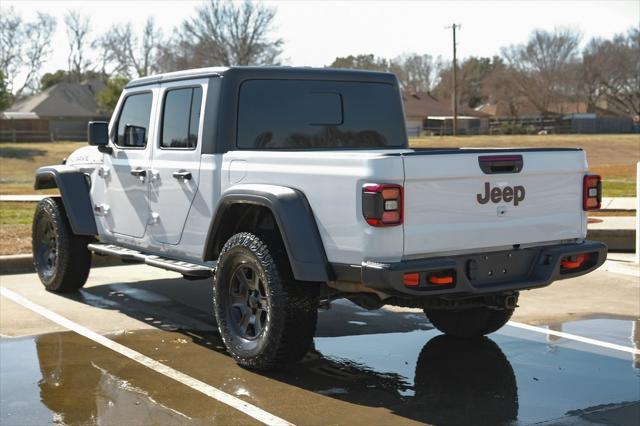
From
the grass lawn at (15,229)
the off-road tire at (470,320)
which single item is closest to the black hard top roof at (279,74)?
the off-road tire at (470,320)

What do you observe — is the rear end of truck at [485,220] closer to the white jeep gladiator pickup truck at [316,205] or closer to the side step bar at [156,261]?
the white jeep gladiator pickup truck at [316,205]

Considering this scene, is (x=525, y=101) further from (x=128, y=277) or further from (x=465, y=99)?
(x=128, y=277)

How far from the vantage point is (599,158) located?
4628cm

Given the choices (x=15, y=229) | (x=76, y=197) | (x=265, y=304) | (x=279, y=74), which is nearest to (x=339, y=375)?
(x=265, y=304)

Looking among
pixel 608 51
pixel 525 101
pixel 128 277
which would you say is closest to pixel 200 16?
pixel 525 101

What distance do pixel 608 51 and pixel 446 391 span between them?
104328 millimetres

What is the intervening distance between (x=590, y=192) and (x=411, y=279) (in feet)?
5.54

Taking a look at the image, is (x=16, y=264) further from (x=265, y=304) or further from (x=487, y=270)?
(x=487, y=270)

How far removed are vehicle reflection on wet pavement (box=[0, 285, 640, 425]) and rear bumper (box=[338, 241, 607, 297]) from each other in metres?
0.65

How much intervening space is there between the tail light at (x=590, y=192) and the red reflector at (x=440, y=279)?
135 cm

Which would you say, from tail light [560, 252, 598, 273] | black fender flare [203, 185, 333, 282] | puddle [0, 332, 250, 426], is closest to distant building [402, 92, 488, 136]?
tail light [560, 252, 598, 273]

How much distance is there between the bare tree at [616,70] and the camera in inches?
4021

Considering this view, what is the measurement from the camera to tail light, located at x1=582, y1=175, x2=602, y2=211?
5980 mm

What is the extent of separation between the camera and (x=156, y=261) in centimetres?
695
